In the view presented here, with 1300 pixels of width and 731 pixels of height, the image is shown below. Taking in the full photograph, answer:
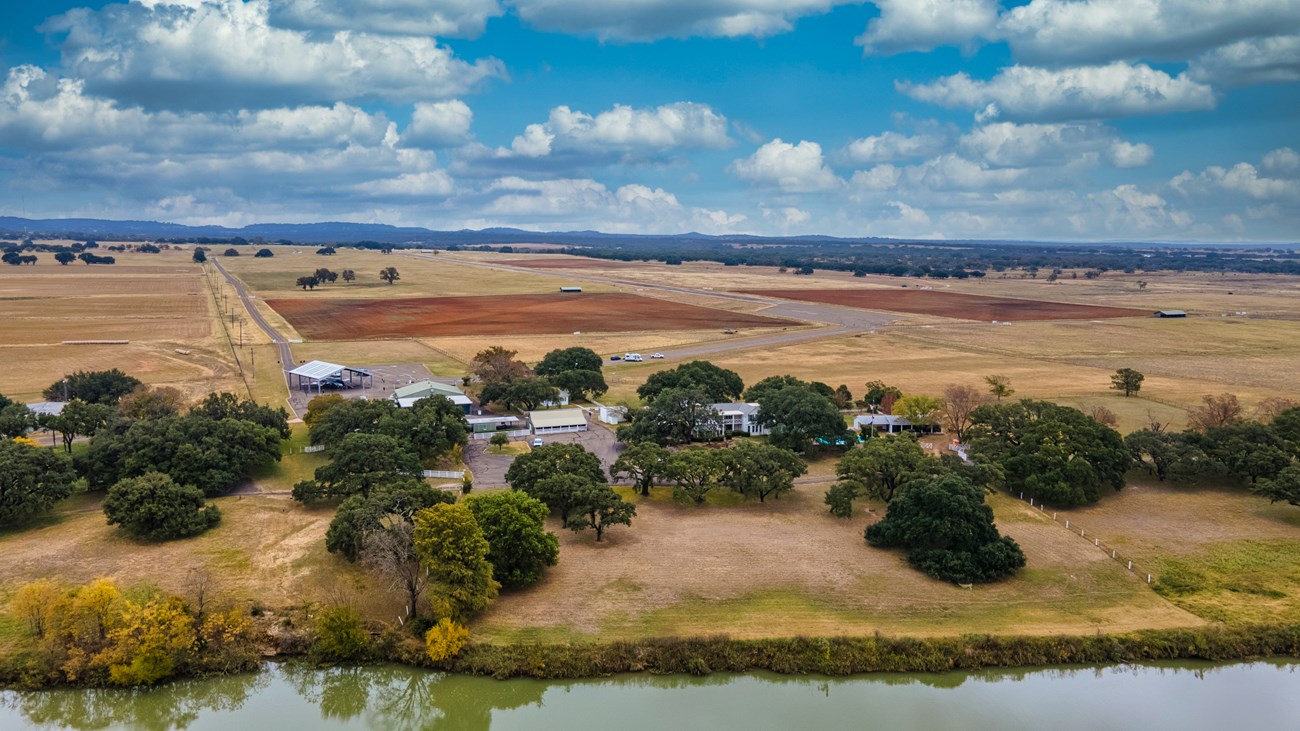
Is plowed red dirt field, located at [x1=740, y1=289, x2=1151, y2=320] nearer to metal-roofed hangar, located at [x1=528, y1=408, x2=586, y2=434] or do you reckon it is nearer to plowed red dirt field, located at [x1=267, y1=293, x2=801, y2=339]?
plowed red dirt field, located at [x1=267, y1=293, x2=801, y2=339]

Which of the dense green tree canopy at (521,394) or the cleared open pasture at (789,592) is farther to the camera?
the dense green tree canopy at (521,394)

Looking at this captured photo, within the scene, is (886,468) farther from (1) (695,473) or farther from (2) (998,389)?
(2) (998,389)

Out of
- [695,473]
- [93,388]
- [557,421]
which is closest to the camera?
[695,473]

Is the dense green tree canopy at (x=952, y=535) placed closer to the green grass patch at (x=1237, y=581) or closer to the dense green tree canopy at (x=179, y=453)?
the green grass patch at (x=1237, y=581)

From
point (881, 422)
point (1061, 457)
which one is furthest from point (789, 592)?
point (881, 422)

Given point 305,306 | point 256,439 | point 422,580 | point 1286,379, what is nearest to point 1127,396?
point 1286,379

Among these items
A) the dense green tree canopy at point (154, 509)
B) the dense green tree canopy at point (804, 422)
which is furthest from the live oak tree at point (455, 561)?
the dense green tree canopy at point (804, 422)

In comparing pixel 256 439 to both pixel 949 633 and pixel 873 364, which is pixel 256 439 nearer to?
pixel 949 633
